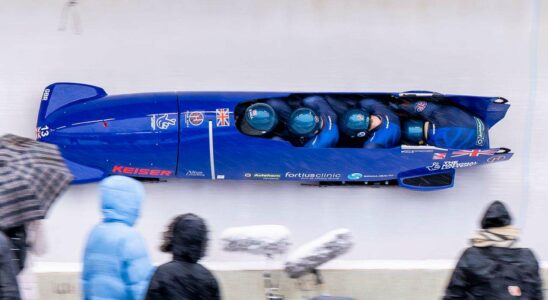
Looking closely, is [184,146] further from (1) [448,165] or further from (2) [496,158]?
(2) [496,158]

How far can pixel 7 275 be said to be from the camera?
2654 mm

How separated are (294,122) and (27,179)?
2.89 m

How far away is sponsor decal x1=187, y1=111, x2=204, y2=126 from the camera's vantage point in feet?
18.9

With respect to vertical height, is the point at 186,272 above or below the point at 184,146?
below

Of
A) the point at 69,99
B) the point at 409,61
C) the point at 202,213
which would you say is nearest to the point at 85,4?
the point at 69,99

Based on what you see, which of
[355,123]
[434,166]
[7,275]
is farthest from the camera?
[434,166]

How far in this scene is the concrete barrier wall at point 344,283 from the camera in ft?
14.6

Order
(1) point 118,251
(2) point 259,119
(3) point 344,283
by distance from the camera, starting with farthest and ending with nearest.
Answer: (2) point 259,119 → (3) point 344,283 → (1) point 118,251

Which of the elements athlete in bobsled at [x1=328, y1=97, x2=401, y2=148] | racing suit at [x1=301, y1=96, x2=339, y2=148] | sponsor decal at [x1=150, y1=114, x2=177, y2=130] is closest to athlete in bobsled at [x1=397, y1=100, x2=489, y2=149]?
athlete in bobsled at [x1=328, y1=97, x2=401, y2=148]

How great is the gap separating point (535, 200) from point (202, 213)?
7.85 feet

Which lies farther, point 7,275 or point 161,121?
point 161,121

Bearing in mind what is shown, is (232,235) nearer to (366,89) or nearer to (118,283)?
(118,283)

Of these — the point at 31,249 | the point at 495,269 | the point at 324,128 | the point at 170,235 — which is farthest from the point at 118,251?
the point at 324,128

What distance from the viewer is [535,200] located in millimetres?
6305
